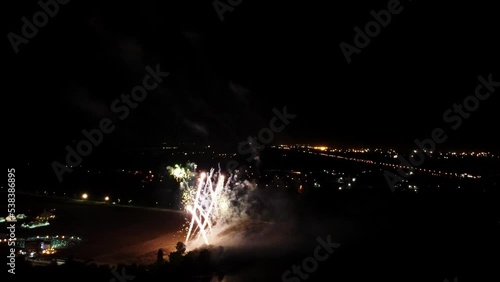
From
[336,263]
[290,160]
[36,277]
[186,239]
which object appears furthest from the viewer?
[290,160]

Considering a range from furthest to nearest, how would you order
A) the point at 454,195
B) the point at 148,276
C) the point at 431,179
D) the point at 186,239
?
the point at 431,179
the point at 454,195
the point at 186,239
the point at 148,276

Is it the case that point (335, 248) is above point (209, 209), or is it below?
below

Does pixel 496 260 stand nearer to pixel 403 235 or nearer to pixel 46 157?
pixel 403 235

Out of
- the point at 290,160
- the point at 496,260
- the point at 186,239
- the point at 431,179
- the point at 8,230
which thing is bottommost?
the point at 496,260

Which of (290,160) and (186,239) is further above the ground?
(290,160)

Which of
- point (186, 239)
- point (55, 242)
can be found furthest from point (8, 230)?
point (186, 239)

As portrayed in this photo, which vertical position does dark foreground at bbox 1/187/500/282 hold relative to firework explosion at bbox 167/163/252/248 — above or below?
below

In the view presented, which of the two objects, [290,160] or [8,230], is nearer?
[8,230]

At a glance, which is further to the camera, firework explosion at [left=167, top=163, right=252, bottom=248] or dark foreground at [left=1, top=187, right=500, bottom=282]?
firework explosion at [left=167, top=163, right=252, bottom=248]

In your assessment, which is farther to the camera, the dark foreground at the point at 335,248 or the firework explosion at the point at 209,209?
the firework explosion at the point at 209,209

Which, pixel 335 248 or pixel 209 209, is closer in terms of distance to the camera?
pixel 335 248

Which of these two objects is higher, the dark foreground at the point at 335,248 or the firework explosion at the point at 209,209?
the firework explosion at the point at 209,209
